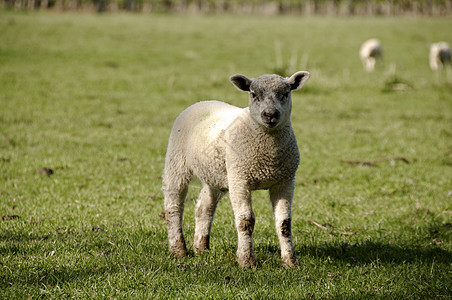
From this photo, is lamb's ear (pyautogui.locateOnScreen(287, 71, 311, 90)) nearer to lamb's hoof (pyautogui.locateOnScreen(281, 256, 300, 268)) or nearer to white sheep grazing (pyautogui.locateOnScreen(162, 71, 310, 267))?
white sheep grazing (pyautogui.locateOnScreen(162, 71, 310, 267))

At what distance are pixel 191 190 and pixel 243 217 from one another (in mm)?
3074

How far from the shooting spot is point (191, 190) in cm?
785

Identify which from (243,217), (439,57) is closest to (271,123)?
(243,217)

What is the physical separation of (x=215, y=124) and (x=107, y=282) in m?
1.95

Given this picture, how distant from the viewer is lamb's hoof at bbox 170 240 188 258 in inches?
214

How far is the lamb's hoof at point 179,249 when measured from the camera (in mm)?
5430

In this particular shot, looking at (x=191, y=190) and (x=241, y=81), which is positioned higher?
(x=241, y=81)

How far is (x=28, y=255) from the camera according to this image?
5.16m

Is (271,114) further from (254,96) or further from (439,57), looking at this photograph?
(439,57)

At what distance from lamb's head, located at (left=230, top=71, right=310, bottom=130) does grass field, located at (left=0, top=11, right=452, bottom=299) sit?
1467 mm

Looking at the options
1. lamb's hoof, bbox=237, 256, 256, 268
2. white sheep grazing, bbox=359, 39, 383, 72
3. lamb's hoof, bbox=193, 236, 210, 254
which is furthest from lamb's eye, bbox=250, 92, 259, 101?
white sheep grazing, bbox=359, 39, 383, 72

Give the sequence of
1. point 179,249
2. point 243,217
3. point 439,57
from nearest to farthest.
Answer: point 243,217 < point 179,249 < point 439,57

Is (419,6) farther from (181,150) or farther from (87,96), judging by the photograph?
(181,150)

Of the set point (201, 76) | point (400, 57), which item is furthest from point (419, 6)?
point (201, 76)
